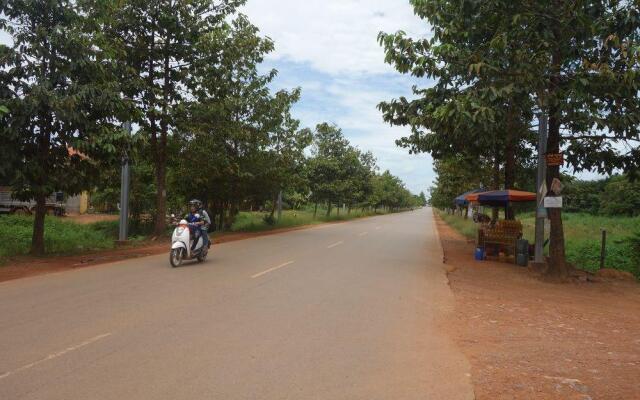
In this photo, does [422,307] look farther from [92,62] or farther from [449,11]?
[92,62]

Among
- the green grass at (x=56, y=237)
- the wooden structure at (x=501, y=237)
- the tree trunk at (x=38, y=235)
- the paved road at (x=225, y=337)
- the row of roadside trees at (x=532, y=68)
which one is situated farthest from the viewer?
the wooden structure at (x=501, y=237)

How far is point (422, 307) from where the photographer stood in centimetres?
834

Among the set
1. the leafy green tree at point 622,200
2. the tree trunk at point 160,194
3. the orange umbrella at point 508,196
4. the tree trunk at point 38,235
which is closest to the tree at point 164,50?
the tree trunk at point 160,194

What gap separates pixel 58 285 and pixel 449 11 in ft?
32.9

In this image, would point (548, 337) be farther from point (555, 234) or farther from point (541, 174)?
point (541, 174)

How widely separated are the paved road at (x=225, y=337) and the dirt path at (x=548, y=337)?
378mm

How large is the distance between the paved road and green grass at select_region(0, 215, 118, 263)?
4.18 m

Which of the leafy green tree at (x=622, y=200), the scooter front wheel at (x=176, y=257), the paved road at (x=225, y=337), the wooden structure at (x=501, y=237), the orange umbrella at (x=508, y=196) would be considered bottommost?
the paved road at (x=225, y=337)

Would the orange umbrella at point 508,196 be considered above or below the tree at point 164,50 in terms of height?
below

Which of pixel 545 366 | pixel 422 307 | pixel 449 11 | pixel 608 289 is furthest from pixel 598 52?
pixel 545 366

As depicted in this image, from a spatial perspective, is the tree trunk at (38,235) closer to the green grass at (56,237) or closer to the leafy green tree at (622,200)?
the green grass at (56,237)

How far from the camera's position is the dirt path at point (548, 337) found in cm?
484

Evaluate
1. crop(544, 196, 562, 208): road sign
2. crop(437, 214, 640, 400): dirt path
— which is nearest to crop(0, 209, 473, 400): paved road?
crop(437, 214, 640, 400): dirt path

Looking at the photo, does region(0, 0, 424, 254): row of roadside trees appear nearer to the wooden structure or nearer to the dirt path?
the dirt path
